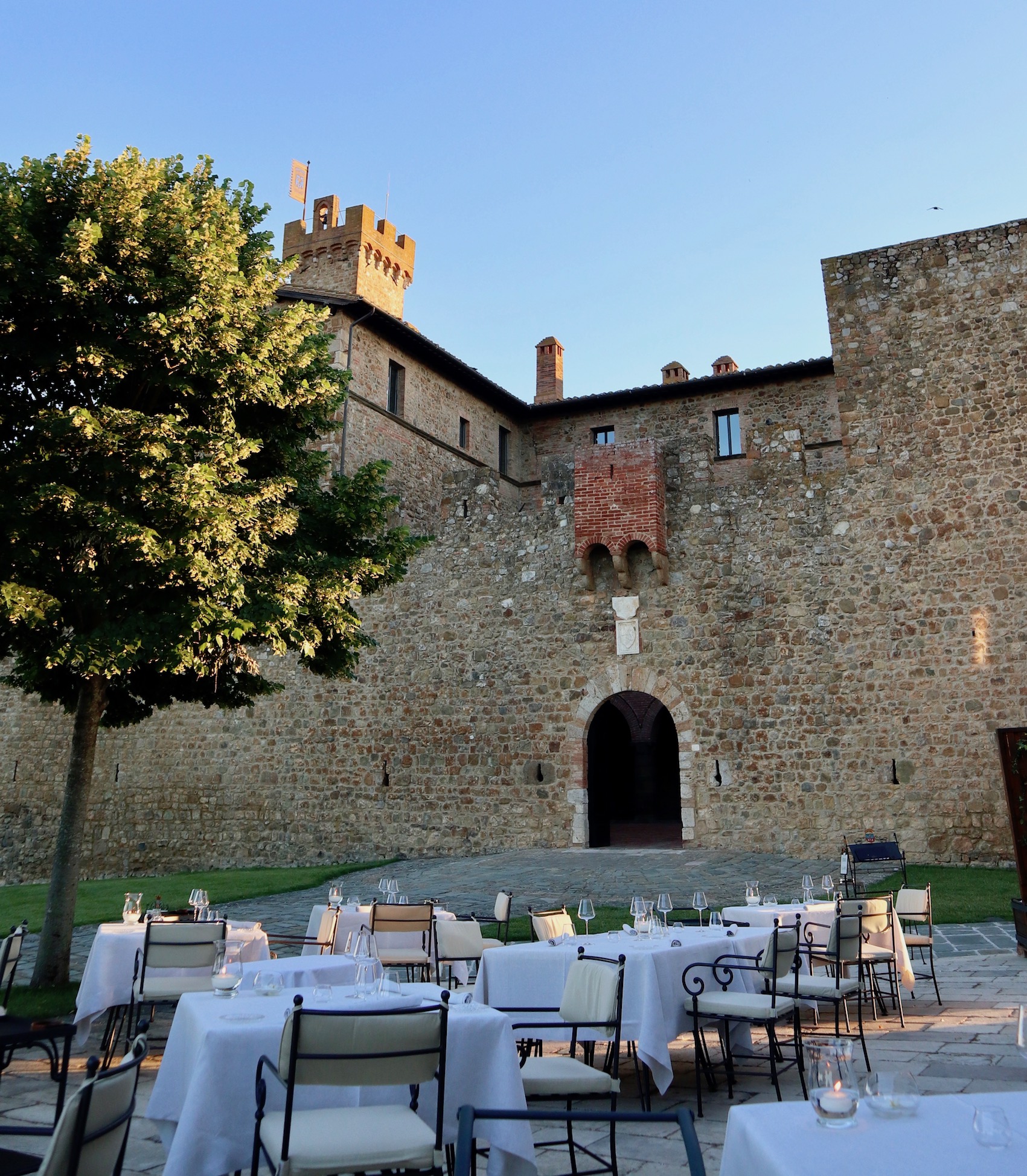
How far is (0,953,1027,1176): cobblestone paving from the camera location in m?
3.91

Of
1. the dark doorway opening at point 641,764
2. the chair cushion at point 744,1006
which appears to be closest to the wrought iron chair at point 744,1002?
the chair cushion at point 744,1006

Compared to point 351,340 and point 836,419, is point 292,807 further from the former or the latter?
point 836,419

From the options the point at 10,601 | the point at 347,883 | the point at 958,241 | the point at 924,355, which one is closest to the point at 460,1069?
the point at 10,601

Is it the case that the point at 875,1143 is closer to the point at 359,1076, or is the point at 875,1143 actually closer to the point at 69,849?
the point at 359,1076

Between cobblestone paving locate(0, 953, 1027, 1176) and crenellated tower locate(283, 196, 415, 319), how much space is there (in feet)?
68.0

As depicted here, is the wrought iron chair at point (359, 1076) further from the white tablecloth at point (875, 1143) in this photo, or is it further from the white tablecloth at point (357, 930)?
the white tablecloth at point (357, 930)

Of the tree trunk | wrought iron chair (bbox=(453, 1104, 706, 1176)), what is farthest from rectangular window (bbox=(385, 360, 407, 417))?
wrought iron chair (bbox=(453, 1104, 706, 1176))

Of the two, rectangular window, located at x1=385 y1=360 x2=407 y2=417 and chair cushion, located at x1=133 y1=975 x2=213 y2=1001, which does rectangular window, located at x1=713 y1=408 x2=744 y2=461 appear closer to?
rectangular window, located at x1=385 y1=360 x2=407 y2=417

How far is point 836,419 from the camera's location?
70.4ft

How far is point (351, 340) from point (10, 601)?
1377cm

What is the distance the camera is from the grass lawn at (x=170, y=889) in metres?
11.8

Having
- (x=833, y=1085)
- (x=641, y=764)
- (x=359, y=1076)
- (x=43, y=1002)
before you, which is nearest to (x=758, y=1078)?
(x=359, y=1076)

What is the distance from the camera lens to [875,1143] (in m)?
2.02

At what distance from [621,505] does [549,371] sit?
11.2 meters
